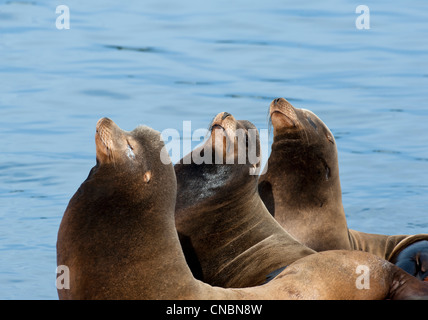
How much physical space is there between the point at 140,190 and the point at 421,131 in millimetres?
7139

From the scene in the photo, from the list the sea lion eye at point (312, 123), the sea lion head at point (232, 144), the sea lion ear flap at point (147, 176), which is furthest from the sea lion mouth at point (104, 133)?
the sea lion eye at point (312, 123)

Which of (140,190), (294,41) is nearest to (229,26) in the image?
(294,41)

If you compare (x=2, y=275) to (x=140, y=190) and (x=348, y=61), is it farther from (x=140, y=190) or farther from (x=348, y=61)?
(x=348, y=61)

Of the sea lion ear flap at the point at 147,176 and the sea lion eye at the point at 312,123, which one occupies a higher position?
the sea lion eye at the point at 312,123

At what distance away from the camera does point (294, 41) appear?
14391 mm

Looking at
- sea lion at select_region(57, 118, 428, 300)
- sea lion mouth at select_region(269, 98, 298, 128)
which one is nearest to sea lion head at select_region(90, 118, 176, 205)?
sea lion at select_region(57, 118, 428, 300)

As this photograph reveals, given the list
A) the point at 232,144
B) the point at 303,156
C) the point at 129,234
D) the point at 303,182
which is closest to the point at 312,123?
the point at 303,156

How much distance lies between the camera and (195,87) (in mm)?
12469

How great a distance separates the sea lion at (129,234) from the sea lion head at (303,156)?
177cm

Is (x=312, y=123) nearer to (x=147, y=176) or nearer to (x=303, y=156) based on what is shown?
(x=303, y=156)

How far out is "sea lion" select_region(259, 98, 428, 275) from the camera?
6629 millimetres

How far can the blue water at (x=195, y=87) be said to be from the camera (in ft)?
29.0

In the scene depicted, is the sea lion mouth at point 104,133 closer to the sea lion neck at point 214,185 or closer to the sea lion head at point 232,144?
the sea lion neck at point 214,185

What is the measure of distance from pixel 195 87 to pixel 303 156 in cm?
595
